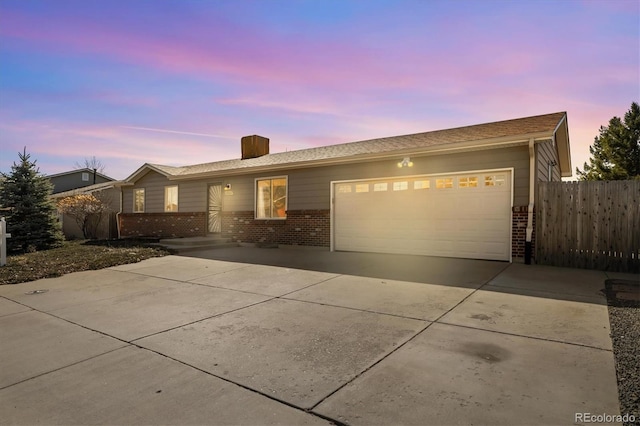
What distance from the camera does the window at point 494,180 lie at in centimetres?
865

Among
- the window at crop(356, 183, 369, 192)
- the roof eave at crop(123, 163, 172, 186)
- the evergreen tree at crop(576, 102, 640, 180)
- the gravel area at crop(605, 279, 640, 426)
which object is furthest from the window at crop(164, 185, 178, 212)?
the evergreen tree at crop(576, 102, 640, 180)

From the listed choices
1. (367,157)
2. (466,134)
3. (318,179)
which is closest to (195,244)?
(318,179)

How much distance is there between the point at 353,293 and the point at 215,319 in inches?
86.9

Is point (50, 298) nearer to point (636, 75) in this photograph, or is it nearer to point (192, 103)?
point (192, 103)

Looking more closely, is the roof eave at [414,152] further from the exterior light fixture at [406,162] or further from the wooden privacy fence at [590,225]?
the wooden privacy fence at [590,225]

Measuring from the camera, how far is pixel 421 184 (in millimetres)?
9844

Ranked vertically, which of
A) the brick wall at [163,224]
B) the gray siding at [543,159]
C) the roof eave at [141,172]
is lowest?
the brick wall at [163,224]

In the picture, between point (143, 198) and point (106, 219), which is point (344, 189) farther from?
point (106, 219)

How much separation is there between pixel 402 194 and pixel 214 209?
848 centimetres

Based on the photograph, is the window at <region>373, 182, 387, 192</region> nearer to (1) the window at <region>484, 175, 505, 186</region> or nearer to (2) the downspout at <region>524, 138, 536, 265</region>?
(1) the window at <region>484, 175, 505, 186</region>

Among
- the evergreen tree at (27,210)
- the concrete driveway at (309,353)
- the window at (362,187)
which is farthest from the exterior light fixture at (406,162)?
the evergreen tree at (27,210)

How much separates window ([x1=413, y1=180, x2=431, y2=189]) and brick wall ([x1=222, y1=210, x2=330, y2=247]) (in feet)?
10.2

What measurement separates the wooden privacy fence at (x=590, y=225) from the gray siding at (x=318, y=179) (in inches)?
27.7

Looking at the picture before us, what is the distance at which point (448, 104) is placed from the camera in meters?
10.8
